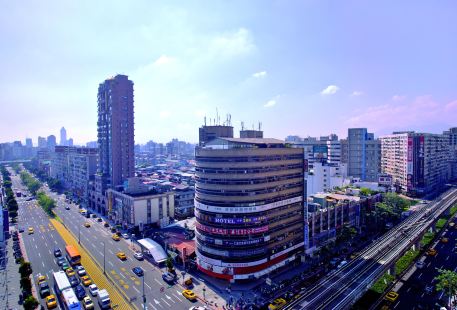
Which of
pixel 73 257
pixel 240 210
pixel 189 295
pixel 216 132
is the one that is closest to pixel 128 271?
pixel 73 257

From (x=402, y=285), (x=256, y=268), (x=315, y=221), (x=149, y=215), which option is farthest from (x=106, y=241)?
(x=402, y=285)

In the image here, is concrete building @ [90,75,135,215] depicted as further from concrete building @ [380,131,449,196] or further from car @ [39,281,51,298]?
concrete building @ [380,131,449,196]

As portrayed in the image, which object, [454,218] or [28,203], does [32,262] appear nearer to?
[28,203]

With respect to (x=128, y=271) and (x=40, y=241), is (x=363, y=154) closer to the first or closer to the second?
(x=128, y=271)

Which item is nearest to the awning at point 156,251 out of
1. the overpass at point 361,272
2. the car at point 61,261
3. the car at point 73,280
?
the car at point 73,280

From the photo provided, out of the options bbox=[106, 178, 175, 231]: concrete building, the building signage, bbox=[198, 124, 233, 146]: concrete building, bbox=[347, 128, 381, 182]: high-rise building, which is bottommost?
bbox=[106, 178, 175, 231]: concrete building

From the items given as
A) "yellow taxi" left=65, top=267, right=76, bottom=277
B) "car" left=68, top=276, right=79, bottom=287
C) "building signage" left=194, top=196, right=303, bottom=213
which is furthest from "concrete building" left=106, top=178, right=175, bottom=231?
"building signage" left=194, top=196, right=303, bottom=213
